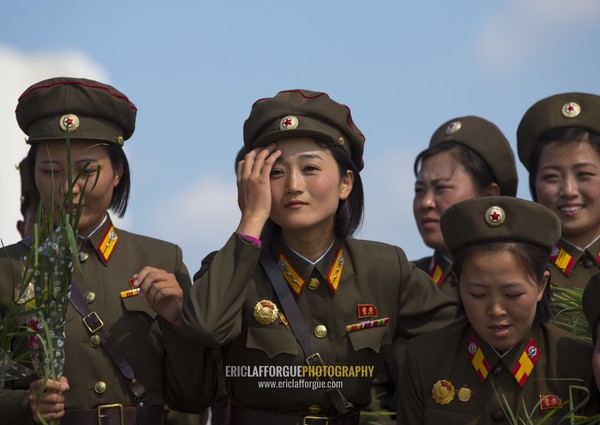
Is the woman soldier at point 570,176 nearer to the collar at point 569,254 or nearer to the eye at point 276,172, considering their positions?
the collar at point 569,254

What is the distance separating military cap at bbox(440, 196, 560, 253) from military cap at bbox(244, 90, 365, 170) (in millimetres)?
904

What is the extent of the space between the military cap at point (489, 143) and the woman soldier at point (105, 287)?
116 inches

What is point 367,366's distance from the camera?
22.1 feet

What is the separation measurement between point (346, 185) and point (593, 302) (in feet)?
5.26

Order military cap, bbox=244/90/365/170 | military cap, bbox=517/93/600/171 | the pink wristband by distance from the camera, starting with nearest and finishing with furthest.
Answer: the pink wristband < military cap, bbox=244/90/365/170 < military cap, bbox=517/93/600/171

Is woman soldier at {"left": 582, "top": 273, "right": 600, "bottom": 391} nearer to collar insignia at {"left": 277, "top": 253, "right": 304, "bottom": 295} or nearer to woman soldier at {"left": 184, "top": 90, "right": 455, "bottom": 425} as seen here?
woman soldier at {"left": 184, "top": 90, "right": 455, "bottom": 425}

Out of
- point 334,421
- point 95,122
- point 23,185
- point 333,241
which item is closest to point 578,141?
point 333,241

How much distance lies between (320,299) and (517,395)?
1232 millimetres

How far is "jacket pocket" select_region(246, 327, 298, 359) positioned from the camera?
6.56 m

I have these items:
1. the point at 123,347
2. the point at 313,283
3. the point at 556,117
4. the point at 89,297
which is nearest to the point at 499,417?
the point at 313,283

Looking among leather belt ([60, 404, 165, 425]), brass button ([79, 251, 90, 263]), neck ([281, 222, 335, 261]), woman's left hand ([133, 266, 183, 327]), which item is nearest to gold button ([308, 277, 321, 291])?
neck ([281, 222, 335, 261])

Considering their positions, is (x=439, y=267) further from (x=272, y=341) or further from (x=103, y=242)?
(x=103, y=242)

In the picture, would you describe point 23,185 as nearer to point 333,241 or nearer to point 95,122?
point 95,122

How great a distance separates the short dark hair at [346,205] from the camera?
22.6 feet
